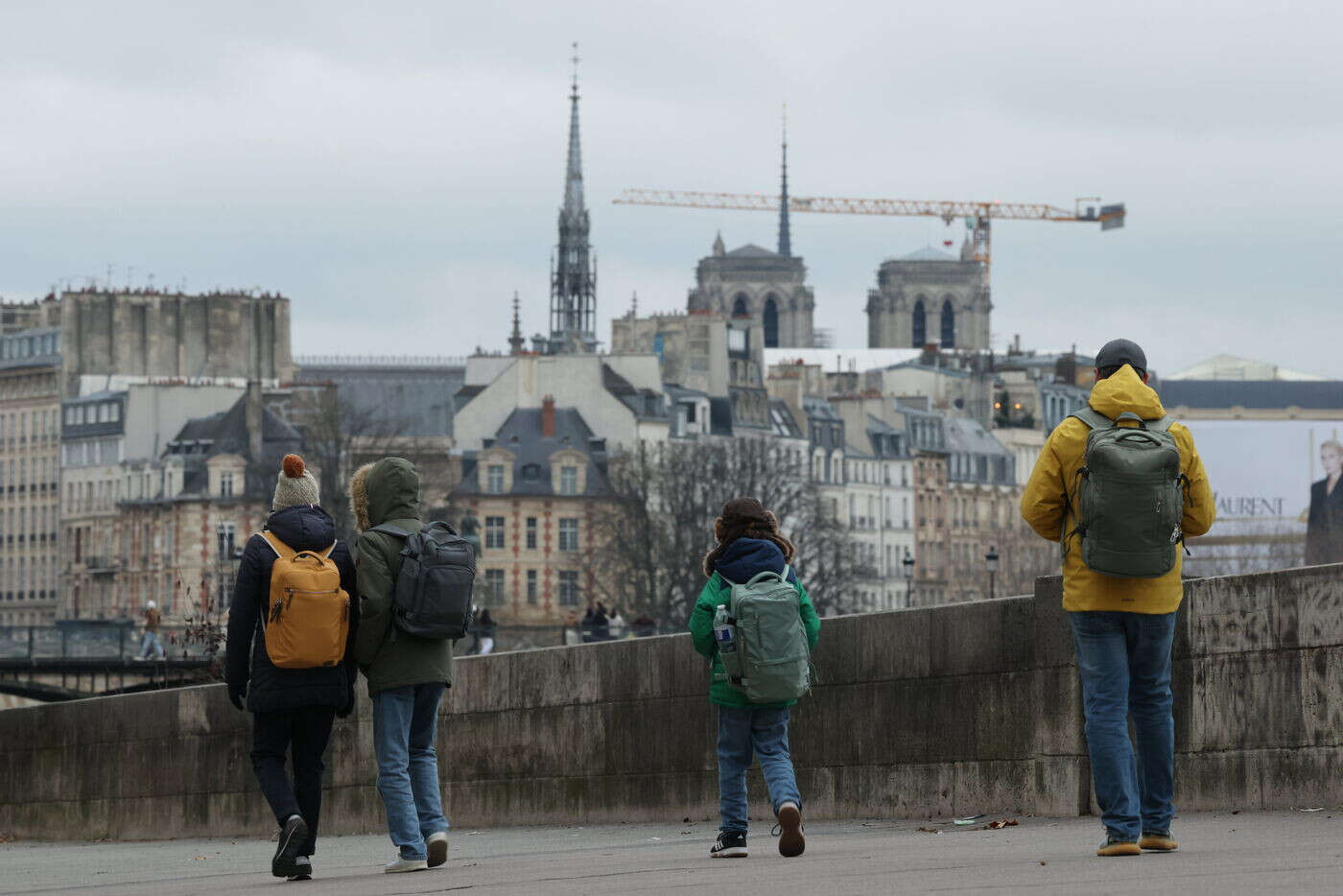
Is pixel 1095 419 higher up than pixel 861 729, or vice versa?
pixel 1095 419

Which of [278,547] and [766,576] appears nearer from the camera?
[278,547]

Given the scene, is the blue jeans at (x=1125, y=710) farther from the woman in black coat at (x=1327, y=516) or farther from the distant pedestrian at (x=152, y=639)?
the woman in black coat at (x=1327, y=516)

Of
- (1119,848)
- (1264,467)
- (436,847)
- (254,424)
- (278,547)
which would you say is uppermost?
(254,424)

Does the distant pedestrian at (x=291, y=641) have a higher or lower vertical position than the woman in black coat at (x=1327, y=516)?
lower

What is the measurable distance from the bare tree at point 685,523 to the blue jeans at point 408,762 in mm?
88520

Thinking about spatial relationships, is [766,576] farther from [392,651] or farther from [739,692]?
[392,651]

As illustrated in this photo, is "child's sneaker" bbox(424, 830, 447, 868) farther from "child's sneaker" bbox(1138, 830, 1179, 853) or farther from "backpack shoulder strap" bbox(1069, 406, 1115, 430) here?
"backpack shoulder strap" bbox(1069, 406, 1115, 430)

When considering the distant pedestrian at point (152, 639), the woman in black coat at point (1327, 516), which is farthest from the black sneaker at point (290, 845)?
the woman in black coat at point (1327, 516)

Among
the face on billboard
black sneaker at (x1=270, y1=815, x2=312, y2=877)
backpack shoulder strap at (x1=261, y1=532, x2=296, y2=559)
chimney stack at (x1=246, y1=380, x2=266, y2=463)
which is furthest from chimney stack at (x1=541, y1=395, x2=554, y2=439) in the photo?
black sneaker at (x1=270, y1=815, x2=312, y2=877)

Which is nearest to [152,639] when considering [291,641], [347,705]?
[347,705]

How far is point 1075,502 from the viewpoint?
1302 centimetres

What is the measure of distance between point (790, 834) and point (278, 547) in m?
2.51

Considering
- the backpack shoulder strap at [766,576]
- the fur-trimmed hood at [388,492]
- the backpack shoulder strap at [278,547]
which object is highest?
the fur-trimmed hood at [388,492]

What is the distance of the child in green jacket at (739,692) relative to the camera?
1465cm
